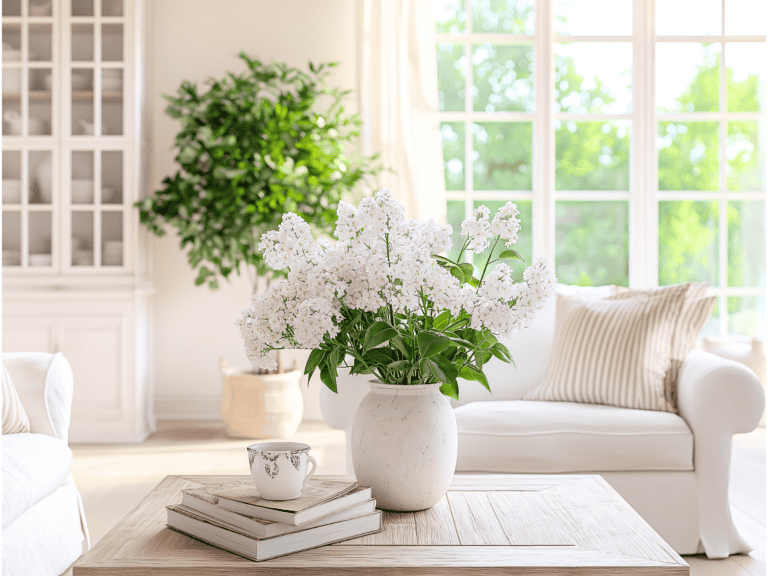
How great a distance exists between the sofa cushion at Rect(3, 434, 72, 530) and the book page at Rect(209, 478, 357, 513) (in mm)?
739

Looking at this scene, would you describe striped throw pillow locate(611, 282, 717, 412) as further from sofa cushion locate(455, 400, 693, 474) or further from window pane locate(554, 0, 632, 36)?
window pane locate(554, 0, 632, 36)

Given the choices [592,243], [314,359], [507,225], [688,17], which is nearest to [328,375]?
[314,359]

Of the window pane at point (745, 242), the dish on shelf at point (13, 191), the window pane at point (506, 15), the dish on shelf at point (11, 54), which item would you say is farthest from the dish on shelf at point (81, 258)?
the window pane at point (745, 242)

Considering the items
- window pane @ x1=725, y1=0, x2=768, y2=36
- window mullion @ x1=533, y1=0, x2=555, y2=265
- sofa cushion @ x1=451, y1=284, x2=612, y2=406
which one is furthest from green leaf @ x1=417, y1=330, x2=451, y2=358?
window pane @ x1=725, y1=0, x2=768, y2=36

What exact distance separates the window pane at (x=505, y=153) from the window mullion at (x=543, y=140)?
57 mm

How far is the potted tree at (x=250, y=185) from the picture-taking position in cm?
374

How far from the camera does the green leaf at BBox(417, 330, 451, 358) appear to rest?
3.79ft

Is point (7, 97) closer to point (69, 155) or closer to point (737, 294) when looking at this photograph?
point (69, 155)

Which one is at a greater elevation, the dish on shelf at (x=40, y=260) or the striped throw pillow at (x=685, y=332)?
the dish on shelf at (x=40, y=260)

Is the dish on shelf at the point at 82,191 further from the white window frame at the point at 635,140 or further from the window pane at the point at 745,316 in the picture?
the window pane at the point at 745,316

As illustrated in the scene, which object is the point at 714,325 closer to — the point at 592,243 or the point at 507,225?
the point at 592,243

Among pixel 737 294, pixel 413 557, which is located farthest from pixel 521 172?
pixel 413 557

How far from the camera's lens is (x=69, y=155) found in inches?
152

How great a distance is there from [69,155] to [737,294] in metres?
3.96
